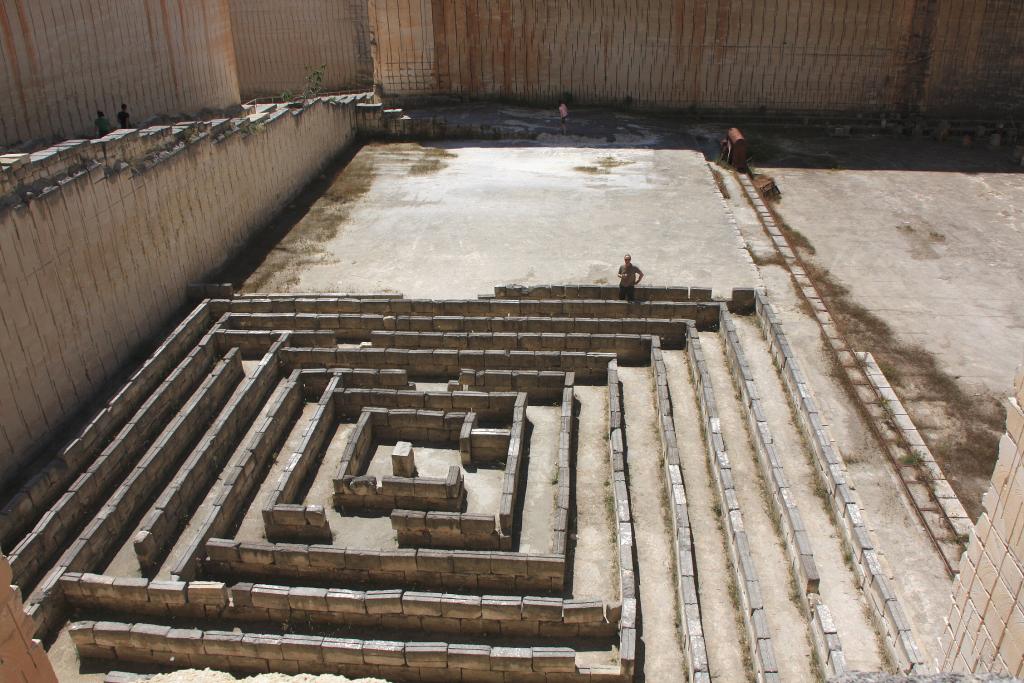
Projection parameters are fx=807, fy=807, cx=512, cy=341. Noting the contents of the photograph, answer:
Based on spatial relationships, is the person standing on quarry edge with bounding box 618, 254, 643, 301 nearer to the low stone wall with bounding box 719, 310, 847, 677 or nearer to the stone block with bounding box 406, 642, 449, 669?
the low stone wall with bounding box 719, 310, 847, 677

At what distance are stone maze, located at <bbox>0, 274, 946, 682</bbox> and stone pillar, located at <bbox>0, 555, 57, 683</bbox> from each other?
471 cm

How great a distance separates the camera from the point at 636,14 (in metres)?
25.3

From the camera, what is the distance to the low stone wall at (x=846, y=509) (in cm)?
837

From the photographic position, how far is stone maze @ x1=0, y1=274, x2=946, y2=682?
8938 mm

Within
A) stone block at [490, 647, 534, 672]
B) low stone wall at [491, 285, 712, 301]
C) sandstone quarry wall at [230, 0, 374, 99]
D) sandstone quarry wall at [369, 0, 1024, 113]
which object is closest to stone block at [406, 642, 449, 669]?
stone block at [490, 647, 534, 672]

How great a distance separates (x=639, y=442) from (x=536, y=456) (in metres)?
1.54

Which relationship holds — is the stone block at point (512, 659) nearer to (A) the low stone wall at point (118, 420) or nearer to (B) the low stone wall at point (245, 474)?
(B) the low stone wall at point (245, 474)

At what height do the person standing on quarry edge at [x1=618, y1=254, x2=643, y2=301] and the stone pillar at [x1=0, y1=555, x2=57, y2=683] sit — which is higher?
the stone pillar at [x1=0, y1=555, x2=57, y2=683]

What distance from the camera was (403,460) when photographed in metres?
11.3

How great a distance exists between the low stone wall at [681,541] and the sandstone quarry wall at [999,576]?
3.16m

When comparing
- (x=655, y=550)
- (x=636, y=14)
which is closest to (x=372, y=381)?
(x=655, y=550)

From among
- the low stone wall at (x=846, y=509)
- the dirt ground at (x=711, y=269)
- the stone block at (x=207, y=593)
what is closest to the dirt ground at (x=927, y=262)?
the dirt ground at (x=711, y=269)

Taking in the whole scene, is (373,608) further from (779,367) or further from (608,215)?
(608,215)

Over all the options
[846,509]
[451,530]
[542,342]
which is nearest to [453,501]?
[451,530]
